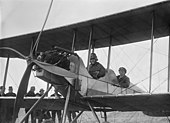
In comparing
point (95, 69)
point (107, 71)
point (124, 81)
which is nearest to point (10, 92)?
point (95, 69)

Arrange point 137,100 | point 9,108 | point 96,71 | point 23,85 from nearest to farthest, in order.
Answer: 1. point 23,85
2. point 137,100
3. point 96,71
4. point 9,108

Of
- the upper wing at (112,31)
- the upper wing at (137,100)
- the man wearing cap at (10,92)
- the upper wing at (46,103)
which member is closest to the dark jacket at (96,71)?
the upper wing at (137,100)

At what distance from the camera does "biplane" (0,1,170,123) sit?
21.7 ft

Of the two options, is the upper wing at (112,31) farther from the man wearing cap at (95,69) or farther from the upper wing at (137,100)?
the upper wing at (137,100)

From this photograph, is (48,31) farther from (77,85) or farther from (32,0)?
(32,0)

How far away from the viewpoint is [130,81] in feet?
29.2

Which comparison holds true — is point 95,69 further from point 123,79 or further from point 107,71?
point 123,79

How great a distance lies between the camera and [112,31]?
339 inches

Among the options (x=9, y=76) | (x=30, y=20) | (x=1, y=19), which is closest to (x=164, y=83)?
(x=30, y=20)

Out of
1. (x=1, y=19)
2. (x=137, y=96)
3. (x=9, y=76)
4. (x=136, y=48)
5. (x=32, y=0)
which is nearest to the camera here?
(x=1, y=19)

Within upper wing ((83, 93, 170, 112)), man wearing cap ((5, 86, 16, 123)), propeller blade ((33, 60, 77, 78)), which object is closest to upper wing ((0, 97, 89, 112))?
man wearing cap ((5, 86, 16, 123))

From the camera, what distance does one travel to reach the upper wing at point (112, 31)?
7.31 meters

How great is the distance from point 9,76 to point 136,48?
4.95m

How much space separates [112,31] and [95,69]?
4.72 feet
